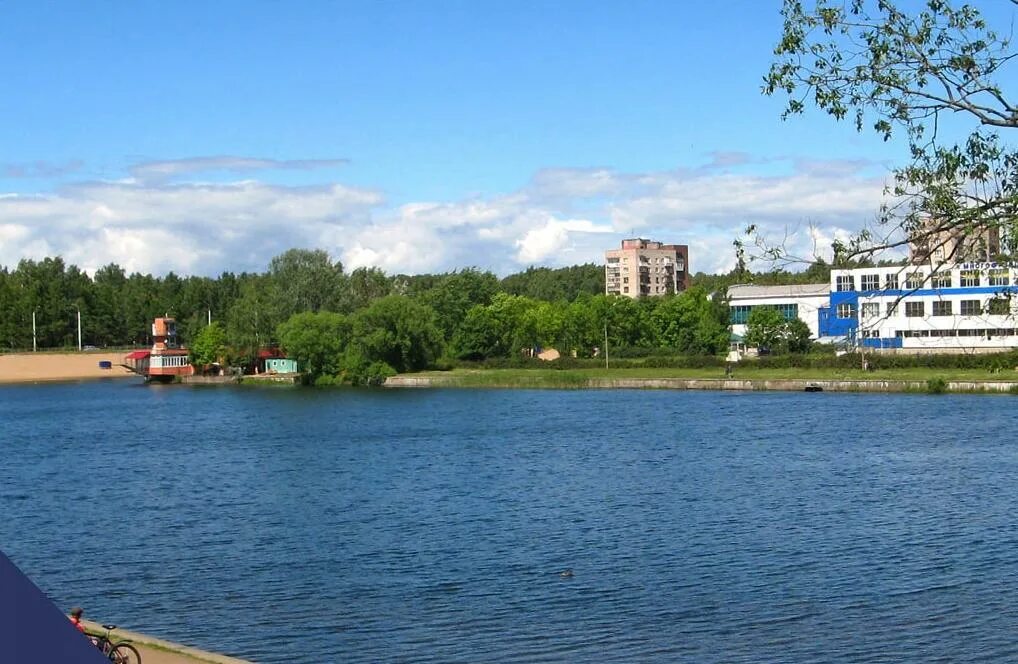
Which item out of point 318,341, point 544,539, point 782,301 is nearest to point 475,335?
point 318,341

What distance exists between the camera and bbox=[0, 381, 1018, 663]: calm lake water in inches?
808

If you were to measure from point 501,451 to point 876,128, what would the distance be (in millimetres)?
39162

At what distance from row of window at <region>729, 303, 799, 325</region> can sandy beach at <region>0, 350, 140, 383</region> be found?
73.5 m

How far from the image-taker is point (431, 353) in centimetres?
10775

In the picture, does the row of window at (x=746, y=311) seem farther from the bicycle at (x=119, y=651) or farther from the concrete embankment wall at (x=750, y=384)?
the bicycle at (x=119, y=651)

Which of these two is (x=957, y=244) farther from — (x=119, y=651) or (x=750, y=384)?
(x=750, y=384)

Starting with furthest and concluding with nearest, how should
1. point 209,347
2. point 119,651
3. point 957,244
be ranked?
point 209,347
point 119,651
point 957,244

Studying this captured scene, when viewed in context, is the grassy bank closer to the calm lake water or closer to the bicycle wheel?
the calm lake water

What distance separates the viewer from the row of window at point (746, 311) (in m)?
110

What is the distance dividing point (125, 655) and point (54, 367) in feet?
450

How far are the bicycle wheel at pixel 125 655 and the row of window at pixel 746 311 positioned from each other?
98.4 metres

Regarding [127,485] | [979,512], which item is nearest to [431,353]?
[127,485]

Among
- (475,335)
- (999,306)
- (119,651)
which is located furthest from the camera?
(475,335)

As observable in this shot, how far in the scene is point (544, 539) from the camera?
29.2m
